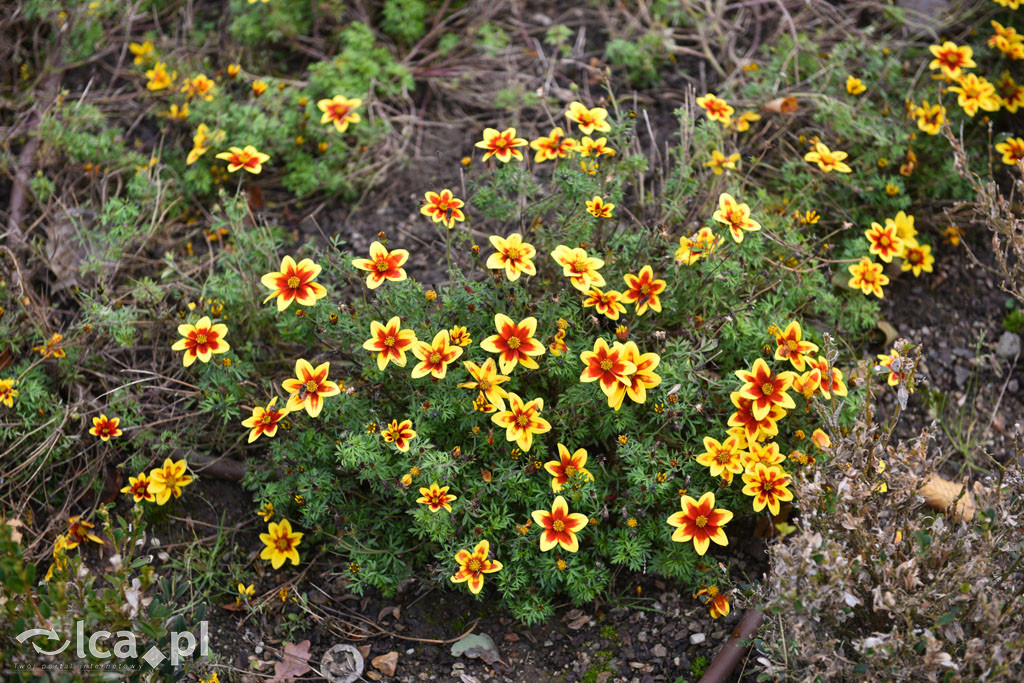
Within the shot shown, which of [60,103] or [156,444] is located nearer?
[156,444]

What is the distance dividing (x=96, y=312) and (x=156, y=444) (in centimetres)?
59

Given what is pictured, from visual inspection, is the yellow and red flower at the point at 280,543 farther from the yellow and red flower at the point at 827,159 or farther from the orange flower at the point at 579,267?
the yellow and red flower at the point at 827,159

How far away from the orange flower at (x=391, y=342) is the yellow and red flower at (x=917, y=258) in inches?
89.1

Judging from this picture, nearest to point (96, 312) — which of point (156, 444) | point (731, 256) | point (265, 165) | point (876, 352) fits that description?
point (156, 444)

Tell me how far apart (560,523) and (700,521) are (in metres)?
0.45

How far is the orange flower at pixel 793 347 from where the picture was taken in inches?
112

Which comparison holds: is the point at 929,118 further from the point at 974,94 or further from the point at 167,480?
the point at 167,480

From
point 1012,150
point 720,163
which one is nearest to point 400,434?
point 720,163

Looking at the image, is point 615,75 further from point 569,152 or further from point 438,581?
point 438,581

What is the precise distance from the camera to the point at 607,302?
2863 mm

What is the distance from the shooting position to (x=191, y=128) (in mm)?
4293

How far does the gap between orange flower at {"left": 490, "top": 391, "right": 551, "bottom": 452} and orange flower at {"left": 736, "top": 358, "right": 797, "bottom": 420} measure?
0.68 m

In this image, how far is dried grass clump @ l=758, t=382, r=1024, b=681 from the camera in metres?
2.19

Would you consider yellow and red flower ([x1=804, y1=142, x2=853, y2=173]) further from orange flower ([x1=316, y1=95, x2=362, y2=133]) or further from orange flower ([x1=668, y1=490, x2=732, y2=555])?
orange flower ([x1=316, y1=95, x2=362, y2=133])
